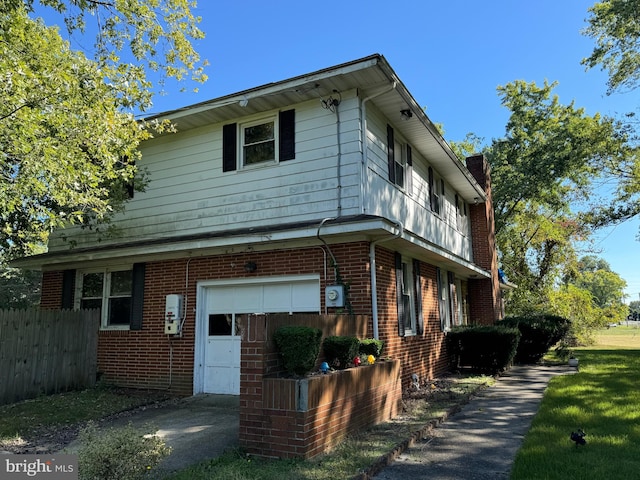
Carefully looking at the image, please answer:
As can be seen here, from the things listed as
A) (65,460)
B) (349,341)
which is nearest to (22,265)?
(65,460)

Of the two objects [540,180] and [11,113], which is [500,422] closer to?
[11,113]

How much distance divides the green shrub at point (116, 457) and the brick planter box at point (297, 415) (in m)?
1.30

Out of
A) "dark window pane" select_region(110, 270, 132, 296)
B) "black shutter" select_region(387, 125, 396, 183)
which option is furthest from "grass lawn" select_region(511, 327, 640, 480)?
"dark window pane" select_region(110, 270, 132, 296)

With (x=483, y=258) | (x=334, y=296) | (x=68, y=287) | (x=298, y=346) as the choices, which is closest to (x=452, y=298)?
(x=483, y=258)

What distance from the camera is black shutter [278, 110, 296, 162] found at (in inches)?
362

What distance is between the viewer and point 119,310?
11016mm

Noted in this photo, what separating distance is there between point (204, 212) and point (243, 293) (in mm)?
2020

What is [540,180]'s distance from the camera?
22.1 m

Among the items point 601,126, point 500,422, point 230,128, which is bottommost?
point 500,422

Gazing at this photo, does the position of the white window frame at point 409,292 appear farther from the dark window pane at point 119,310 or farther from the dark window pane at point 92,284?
the dark window pane at point 92,284

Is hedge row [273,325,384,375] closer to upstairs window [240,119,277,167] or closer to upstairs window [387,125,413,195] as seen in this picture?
upstairs window [240,119,277,167]

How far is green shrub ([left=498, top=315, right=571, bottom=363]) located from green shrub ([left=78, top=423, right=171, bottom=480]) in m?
13.4

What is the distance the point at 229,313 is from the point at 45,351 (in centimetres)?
408

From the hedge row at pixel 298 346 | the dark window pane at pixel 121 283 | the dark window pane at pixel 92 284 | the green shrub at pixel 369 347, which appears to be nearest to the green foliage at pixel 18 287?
the dark window pane at pixel 92 284
